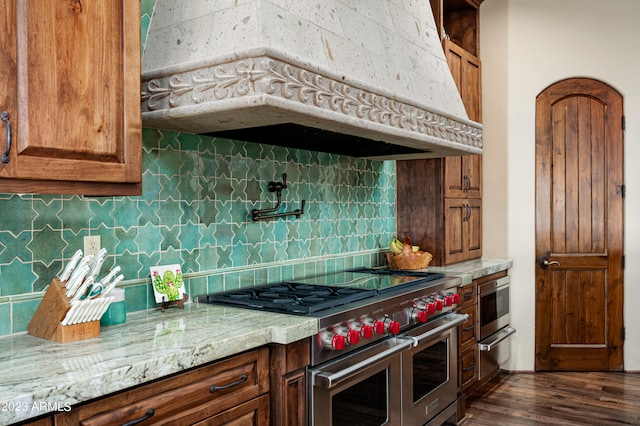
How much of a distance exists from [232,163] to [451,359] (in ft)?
5.39

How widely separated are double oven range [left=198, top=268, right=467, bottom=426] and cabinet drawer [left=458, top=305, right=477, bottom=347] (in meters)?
0.32

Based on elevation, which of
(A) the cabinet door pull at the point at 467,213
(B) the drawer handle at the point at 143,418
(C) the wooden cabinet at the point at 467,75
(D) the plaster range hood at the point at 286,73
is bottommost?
(B) the drawer handle at the point at 143,418

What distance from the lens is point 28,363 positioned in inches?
55.3

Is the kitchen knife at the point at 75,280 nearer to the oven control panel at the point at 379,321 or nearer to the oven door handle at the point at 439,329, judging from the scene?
the oven control panel at the point at 379,321

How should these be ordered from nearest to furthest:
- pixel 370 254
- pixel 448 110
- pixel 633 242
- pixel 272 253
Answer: pixel 272 253, pixel 448 110, pixel 370 254, pixel 633 242

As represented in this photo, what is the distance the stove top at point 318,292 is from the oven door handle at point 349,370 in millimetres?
232

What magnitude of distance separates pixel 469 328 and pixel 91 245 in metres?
2.45

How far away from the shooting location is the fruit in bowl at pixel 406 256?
3.46 m

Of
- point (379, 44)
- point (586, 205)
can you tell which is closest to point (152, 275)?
point (379, 44)

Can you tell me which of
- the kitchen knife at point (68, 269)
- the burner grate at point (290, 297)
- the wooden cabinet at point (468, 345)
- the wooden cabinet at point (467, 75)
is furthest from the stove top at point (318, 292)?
the wooden cabinet at point (467, 75)

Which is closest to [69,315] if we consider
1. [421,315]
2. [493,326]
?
[421,315]

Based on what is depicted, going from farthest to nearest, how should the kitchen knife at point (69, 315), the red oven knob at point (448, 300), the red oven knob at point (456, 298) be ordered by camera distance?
the red oven knob at point (456, 298)
the red oven knob at point (448, 300)
the kitchen knife at point (69, 315)

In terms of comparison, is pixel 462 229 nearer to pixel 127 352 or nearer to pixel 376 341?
pixel 376 341

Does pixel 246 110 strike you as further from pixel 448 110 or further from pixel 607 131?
pixel 607 131
